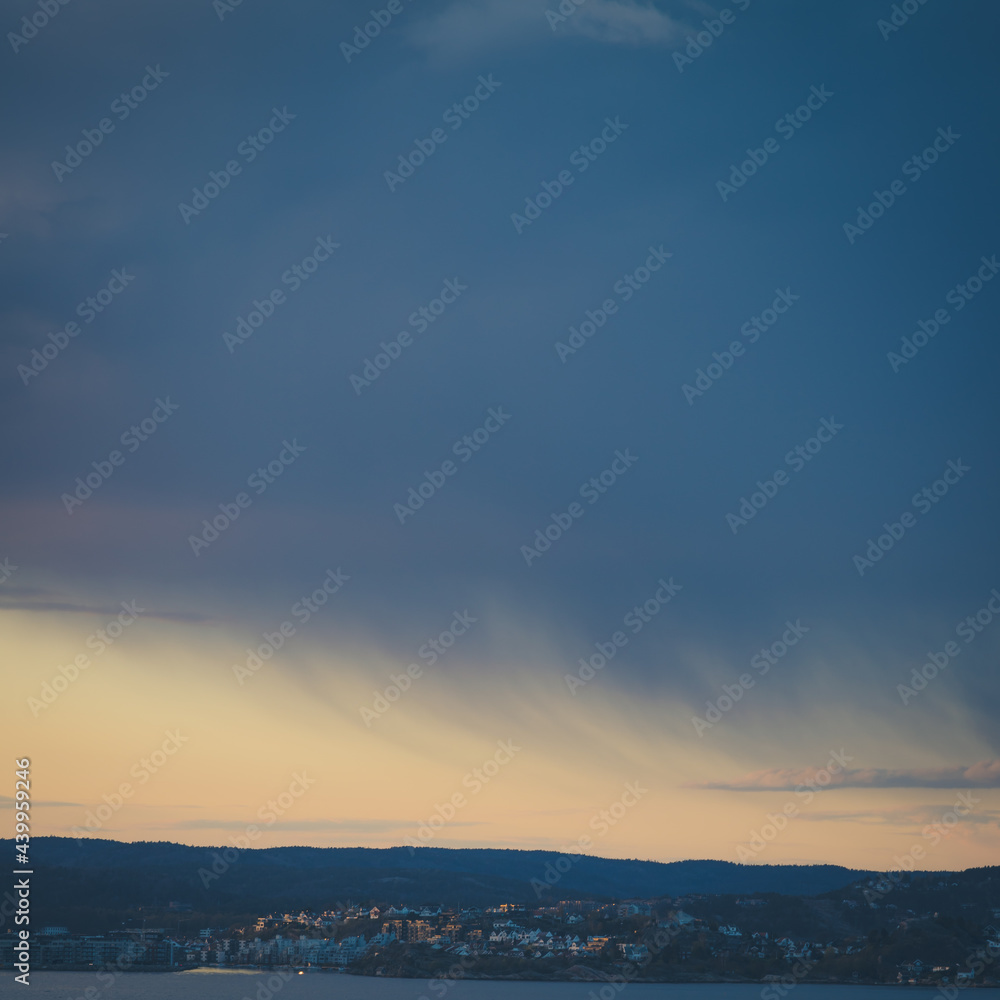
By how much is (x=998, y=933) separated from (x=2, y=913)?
16827 cm

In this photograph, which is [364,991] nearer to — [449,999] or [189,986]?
[449,999]

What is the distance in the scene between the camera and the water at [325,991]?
15638cm

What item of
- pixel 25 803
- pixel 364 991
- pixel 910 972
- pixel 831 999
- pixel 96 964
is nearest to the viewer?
pixel 25 803

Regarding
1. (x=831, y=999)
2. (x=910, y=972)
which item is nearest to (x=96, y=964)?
(x=831, y=999)

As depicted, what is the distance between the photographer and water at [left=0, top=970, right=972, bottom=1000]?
6156 inches

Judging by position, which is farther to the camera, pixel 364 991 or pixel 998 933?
pixel 998 933

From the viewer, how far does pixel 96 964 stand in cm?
19800

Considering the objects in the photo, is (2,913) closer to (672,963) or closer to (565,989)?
(565,989)

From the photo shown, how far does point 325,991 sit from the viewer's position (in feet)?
565

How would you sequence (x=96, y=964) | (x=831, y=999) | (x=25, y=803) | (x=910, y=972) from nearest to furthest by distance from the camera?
(x=25, y=803) < (x=831, y=999) < (x=910, y=972) < (x=96, y=964)

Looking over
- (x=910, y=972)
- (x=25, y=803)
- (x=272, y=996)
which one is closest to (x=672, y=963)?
(x=910, y=972)

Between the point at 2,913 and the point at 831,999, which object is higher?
the point at 2,913

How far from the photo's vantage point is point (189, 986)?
175m

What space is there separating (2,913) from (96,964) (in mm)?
25568
